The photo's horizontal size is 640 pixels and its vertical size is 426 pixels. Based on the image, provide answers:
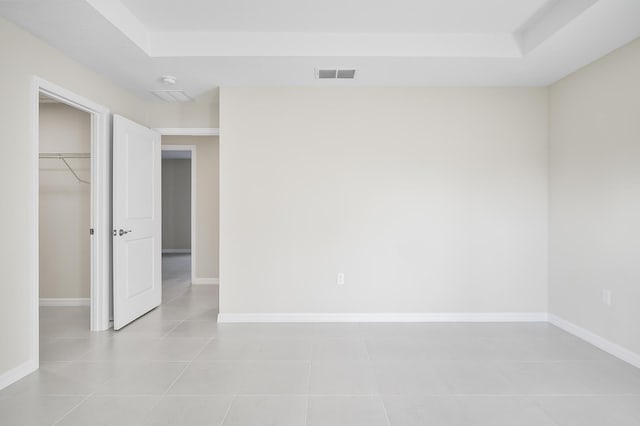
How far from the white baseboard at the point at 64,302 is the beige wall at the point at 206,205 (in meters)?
1.68

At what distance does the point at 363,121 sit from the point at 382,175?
23.3 inches

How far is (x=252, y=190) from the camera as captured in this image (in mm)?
3689

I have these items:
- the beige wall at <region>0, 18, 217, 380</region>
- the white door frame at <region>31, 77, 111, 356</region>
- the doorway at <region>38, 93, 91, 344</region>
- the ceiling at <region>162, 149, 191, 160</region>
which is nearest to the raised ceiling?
the beige wall at <region>0, 18, 217, 380</region>

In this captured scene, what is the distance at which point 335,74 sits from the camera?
11.1 feet

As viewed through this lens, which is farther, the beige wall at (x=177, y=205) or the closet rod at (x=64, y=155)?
the beige wall at (x=177, y=205)

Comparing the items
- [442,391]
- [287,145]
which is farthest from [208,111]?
[442,391]

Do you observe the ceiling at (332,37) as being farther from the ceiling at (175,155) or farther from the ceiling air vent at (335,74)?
the ceiling at (175,155)

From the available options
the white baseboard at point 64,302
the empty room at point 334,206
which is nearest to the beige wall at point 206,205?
the empty room at point 334,206

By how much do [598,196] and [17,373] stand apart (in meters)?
4.61

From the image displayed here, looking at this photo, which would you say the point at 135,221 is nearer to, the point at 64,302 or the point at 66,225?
the point at 66,225

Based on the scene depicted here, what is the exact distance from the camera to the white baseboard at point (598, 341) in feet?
8.91

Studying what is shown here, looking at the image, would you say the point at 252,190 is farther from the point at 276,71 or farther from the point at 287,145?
the point at 276,71

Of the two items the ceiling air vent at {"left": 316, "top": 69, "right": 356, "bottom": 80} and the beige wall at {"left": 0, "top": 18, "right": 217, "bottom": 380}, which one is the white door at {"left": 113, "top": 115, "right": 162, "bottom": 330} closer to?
the beige wall at {"left": 0, "top": 18, "right": 217, "bottom": 380}

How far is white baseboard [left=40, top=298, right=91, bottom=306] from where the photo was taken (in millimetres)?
4285
